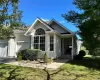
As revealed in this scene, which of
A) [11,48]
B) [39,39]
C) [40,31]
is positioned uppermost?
[40,31]

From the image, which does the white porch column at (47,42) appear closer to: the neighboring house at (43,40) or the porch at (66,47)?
the neighboring house at (43,40)

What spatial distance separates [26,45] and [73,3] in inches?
397

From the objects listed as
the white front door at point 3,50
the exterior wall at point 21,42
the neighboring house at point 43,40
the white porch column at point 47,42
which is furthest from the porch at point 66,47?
the white front door at point 3,50

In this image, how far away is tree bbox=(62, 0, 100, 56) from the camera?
22562mm

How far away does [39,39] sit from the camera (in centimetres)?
2823

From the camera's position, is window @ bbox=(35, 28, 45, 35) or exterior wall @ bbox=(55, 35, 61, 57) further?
exterior wall @ bbox=(55, 35, 61, 57)

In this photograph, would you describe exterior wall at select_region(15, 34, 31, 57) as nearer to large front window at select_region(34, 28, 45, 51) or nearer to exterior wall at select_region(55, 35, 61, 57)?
large front window at select_region(34, 28, 45, 51)

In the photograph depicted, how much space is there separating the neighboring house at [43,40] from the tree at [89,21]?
9.69 feet

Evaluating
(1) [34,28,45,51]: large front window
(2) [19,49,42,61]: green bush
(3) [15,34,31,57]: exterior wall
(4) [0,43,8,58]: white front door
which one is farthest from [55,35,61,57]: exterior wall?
(4) [0,43,8,58]: white front door

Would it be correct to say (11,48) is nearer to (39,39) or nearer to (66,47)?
(39,39)

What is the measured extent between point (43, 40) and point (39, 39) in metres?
0.61

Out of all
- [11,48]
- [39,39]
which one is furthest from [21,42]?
[39,39]

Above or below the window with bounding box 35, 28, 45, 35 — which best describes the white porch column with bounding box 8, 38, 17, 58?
below

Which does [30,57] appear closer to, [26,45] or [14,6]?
[26,45]
